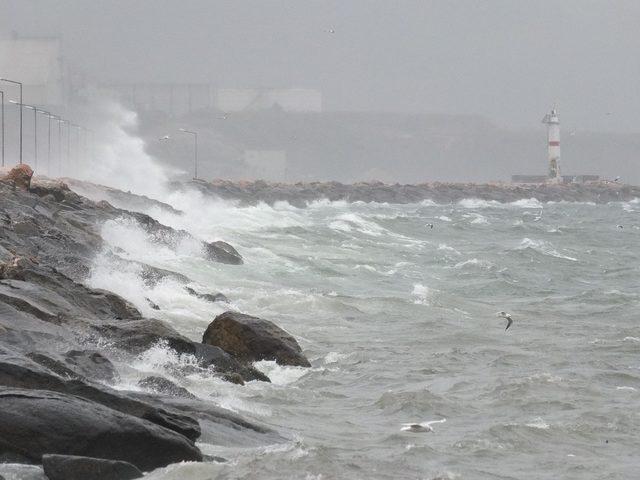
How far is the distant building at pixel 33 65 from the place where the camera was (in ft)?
382

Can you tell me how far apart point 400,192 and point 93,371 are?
288 ft

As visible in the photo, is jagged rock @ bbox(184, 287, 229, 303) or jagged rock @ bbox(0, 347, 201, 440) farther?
jagged rock @ bbox(184, 287, 229, 303)

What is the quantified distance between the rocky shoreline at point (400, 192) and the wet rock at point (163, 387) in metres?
57.3

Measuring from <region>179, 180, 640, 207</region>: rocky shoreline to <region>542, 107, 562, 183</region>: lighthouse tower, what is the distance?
13.8 feet

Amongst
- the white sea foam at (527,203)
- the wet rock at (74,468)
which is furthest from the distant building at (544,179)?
the wet rock at (74,468)

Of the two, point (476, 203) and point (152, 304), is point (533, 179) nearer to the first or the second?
point (476, 203)

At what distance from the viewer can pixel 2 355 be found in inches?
362

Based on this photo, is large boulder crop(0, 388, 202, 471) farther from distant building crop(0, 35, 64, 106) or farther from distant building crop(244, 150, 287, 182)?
distant building crop(244, 150, 287, 182)

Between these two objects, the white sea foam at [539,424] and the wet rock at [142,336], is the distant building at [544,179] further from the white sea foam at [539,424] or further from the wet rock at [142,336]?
the white sea foam at [539,424]

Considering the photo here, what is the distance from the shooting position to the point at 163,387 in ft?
34.9

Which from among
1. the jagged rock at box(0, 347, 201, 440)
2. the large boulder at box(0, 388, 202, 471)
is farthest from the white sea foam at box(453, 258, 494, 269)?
the large boulder at box(0, 388, 202, 471)

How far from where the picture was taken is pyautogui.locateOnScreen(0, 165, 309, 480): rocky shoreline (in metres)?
7.93

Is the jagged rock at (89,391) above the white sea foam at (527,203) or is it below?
above

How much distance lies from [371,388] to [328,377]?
27.1 inches
